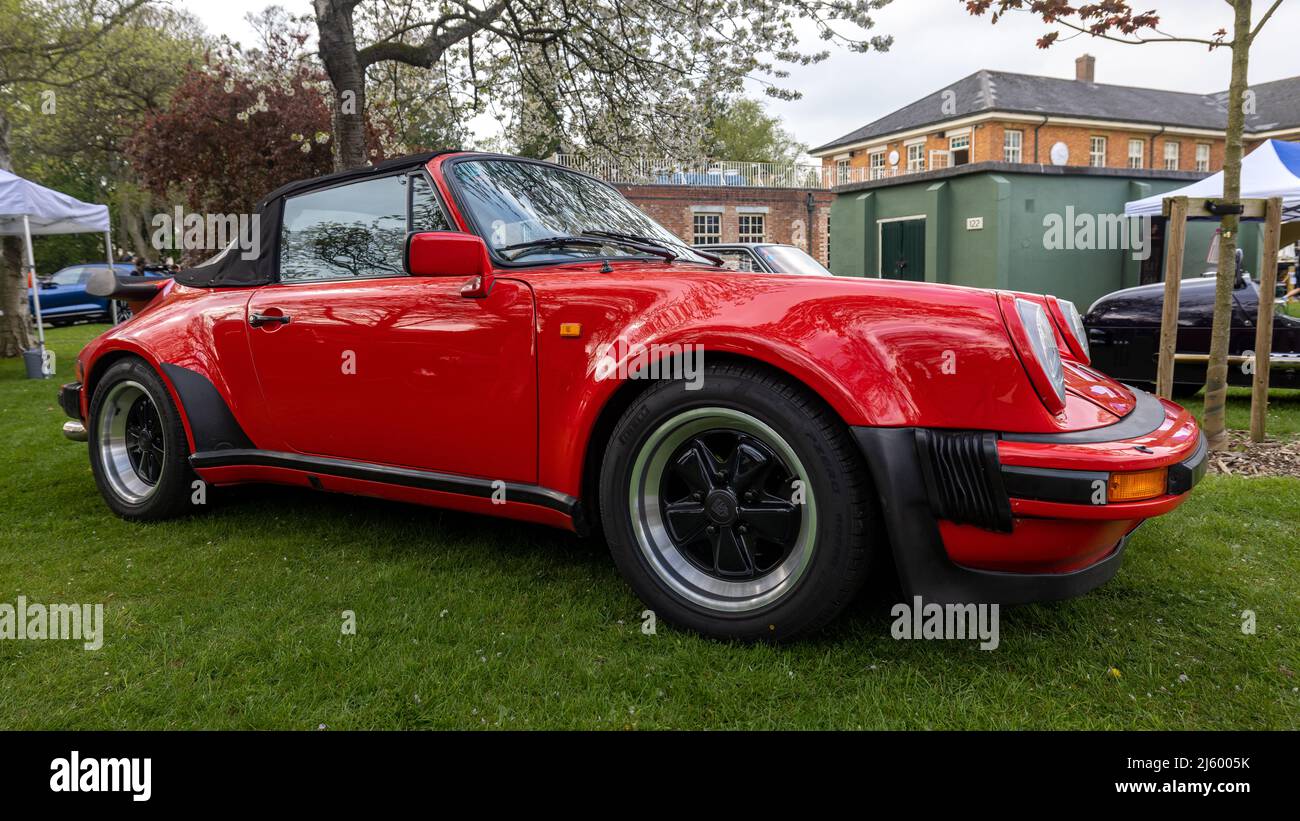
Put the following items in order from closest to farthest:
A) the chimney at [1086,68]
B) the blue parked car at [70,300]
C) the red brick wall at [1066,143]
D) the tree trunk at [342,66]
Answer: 1. the tree trunk at [342,66]
2. the blue parked car at [70,300]
3. the red brick wall at [1066,143]
4. the chimney at [1086,68]

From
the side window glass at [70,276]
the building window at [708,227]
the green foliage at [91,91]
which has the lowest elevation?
the side window glass at [70,276]

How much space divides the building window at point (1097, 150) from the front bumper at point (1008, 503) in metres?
36.3

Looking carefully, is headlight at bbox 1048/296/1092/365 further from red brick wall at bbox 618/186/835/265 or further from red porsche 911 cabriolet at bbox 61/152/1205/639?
red brick wall at bbox 618/186/835/265

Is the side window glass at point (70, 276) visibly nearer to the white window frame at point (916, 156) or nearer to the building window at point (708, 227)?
the building window at point (708, 227)

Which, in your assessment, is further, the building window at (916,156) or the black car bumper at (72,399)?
the building window at (916,156)

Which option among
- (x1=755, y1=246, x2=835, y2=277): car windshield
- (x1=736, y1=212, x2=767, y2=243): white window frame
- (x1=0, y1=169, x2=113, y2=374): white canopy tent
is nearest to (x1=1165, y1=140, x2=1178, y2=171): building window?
(x1=736, y1=212, x2=767, y2=243): white window frame

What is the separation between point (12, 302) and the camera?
11.6m

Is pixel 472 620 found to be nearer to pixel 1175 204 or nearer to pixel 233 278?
pixel 233 278

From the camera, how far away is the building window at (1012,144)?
3127 centimetres

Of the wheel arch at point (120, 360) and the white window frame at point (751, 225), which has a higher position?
the white window frame at point (751, 225)

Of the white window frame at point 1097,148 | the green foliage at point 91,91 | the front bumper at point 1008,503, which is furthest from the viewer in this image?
the white window frame at point 1097,148

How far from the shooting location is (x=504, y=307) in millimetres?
2689

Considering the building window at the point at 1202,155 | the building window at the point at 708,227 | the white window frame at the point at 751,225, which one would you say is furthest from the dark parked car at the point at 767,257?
A: the building window at the point at 1202,155

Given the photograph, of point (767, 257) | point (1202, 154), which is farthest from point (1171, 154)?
point (767, 257)
